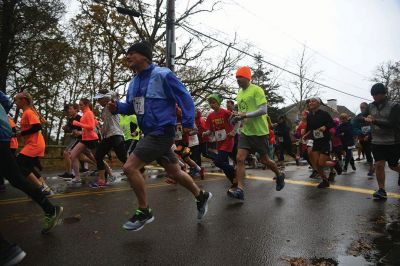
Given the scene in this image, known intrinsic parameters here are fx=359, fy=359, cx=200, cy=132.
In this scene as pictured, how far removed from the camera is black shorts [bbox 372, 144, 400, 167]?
565 cm

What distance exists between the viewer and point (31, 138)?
6039 millimetres

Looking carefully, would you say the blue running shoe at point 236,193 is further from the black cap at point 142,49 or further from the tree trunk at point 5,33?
the tree trunk at point 5,33

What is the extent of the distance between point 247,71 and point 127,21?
56.9 feet

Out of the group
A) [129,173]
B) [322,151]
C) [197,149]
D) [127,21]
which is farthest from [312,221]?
[127,21]

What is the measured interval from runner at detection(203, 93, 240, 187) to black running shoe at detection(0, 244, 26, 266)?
12.6ft

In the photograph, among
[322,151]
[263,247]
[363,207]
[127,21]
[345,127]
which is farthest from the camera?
[127,21]

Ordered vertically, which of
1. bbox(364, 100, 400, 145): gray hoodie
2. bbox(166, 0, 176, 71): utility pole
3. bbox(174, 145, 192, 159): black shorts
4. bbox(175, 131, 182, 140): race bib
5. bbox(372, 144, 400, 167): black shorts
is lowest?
bbox(174, 145, 192, 159): black shorts

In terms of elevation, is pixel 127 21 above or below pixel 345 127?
above

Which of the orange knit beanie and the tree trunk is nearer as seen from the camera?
the orange knit beanie

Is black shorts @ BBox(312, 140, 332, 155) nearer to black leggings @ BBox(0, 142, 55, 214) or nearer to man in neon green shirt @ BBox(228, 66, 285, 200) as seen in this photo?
man in neon green shirt @ BBox(228, 66, 285, 200)

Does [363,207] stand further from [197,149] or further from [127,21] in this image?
[127,21]

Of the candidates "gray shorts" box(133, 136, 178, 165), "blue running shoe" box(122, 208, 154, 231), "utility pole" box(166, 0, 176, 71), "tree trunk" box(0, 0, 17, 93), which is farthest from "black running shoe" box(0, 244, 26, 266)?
"tree trunk" box(0, 0, 17, 93)

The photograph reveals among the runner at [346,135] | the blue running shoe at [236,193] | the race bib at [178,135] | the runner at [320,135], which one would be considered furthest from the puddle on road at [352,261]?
the runner at [346,135]

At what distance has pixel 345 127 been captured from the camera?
11016 mm
